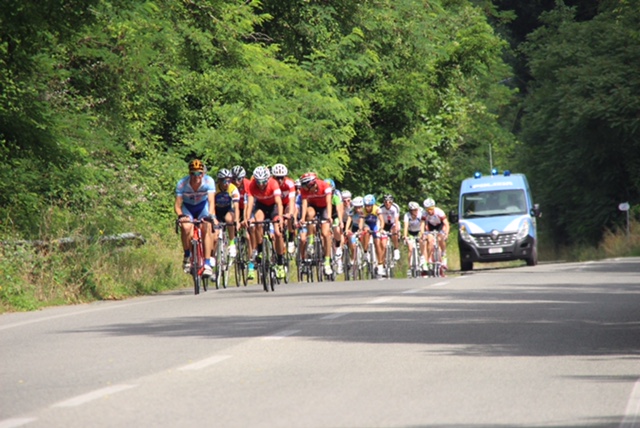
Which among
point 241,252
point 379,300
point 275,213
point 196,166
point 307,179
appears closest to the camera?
point 379,300

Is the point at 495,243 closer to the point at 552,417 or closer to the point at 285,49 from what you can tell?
the point at 285,49

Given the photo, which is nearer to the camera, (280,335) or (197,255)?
(280,335)

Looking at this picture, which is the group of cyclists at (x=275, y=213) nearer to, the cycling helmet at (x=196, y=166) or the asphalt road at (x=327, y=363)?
the cycling helmet at (x=196, y=166)

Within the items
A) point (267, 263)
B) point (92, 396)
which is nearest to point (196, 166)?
point (267, 263)

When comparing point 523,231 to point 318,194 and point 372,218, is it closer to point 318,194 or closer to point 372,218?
point 372,218

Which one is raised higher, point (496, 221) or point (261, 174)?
point (261, 174)

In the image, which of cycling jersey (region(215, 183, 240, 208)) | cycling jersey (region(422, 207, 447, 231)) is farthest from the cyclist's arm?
cycling jersey (region(422, 207, 447, 231))

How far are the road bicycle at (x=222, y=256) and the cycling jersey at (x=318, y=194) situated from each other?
10.3ft

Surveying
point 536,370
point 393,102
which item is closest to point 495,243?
point 393,102

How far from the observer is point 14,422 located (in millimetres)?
8219

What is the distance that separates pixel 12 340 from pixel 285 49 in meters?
28.1

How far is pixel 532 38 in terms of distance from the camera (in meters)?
69.4

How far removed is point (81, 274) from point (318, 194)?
6.93 m

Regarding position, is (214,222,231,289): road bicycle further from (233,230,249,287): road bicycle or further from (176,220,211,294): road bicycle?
(176,220,211,294): road bicycle
